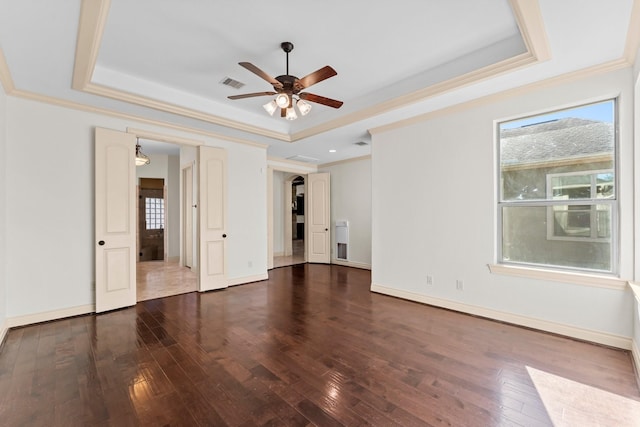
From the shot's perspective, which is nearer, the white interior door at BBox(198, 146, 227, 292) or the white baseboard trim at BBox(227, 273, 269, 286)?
the white interior door at BBox(198, 146, 227, 292)

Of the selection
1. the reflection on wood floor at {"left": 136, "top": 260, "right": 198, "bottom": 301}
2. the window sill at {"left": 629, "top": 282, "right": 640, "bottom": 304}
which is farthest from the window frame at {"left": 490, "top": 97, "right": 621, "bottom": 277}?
the reflection on wood floor at {"left": 136, "top": 260, "right": 198, "bottom": 301}

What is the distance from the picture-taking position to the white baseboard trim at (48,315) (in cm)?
327

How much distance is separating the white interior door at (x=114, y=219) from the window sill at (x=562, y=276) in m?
4.84

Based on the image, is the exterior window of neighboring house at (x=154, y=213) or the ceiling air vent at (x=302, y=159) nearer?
Result: the ceiling air vent at (x=302, y=159)

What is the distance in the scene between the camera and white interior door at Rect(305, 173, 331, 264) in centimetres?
754

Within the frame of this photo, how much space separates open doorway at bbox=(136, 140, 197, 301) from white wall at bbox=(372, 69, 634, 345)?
379 cm

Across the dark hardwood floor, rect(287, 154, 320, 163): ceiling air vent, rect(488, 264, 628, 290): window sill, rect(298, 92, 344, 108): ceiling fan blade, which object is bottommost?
the dark hardwood floor

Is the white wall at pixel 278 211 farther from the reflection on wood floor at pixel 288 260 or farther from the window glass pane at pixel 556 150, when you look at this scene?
the window glass pane at pixel 556 150

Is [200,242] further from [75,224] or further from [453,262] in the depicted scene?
[453,262]

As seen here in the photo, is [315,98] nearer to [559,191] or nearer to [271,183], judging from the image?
[559,191]

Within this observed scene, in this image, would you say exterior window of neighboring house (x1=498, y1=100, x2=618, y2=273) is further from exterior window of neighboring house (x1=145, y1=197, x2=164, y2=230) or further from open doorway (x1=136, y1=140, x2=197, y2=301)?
exterior window of neighboring house (x1=145, y1=197, x2=164, y2=230)

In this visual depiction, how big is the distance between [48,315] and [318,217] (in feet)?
17.7

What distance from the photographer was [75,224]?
3.67 metres

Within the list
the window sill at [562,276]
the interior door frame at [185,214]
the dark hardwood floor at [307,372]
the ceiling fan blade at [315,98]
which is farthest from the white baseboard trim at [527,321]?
the interior door frame at [185,214]
